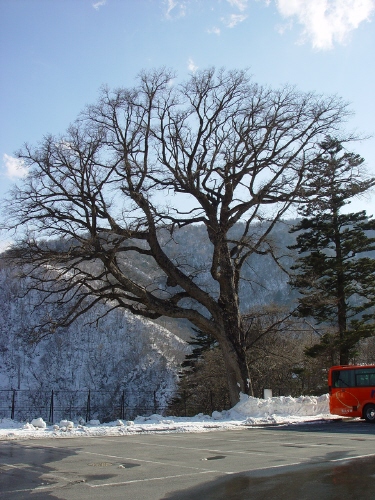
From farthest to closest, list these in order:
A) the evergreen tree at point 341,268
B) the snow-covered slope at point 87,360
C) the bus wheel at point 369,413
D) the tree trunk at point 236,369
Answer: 1. the snow-covered slope at point 87,360
2. the evergreen tree at point 341,268
3. the tree trunk at point 236,369
4. the bus wheel at point 369,413

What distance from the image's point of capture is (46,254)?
23094 millimetres

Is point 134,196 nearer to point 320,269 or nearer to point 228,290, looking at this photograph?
point 228,290

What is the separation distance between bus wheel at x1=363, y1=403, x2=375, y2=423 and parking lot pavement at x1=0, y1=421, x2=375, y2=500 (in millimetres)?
9501

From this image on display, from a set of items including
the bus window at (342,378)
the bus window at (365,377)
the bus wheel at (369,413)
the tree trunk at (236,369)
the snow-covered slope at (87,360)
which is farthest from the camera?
the snow-covered slope at (87,360)

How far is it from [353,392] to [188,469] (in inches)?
676

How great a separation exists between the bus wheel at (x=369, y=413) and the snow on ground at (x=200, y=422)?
74.4 inches

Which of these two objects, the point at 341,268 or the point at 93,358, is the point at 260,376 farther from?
the point at 93,358

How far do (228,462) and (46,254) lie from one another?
15.5 meters

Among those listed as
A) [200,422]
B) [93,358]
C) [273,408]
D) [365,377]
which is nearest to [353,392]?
[365,377]

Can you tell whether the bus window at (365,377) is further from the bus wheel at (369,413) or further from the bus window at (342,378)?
the bus wheel at (369,413)

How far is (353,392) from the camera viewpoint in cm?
2409

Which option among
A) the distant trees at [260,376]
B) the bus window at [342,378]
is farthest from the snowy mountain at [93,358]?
the bus window at [342,378]

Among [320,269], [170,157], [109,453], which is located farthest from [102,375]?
[109,453]

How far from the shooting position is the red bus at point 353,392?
2338cm
